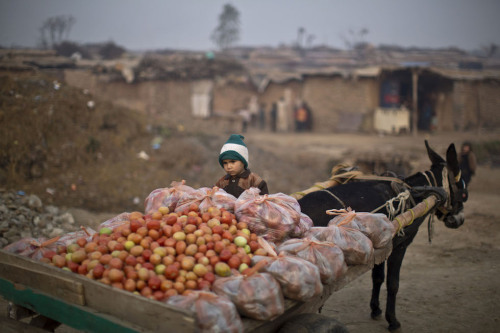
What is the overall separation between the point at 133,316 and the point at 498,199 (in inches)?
418

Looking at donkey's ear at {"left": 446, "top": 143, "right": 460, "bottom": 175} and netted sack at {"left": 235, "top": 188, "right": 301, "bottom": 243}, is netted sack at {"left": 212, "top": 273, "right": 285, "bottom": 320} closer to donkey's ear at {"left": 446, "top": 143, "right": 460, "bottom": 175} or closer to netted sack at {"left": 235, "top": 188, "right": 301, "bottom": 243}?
netted sack at {"left": 235, "top": 188, "right": 301, "bottom": 243}

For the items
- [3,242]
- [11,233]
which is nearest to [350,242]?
[3,242]

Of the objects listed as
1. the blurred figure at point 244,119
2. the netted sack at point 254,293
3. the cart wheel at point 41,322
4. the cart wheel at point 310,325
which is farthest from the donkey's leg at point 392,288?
the blurred figure at point 244,119

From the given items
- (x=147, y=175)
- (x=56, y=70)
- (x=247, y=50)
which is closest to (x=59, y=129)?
(x=147, y=175)

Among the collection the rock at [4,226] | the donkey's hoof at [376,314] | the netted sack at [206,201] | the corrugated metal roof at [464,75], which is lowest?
the donkey's hoof at [376,314]

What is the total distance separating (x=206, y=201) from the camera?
3.20m

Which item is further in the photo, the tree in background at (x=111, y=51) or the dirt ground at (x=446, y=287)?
the tree in background at (x=111, y=51)

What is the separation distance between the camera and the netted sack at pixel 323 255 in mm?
2707

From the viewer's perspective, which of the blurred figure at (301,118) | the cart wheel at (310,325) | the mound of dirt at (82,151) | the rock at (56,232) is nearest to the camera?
the cart wheel at (310,325)

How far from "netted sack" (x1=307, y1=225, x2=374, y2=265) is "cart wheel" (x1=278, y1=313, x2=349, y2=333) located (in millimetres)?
511

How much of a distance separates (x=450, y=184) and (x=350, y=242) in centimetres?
292

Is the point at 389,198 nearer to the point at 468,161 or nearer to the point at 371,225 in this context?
the point at 371,225

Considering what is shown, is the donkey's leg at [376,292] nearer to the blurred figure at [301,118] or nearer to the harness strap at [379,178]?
the harness strap at [379,178]

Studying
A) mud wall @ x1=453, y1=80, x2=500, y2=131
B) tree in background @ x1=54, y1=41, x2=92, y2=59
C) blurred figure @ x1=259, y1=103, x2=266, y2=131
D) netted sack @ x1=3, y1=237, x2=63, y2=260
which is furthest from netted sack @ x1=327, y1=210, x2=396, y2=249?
tree in background @ x1=54, y1=41, x2=92, y2=59
